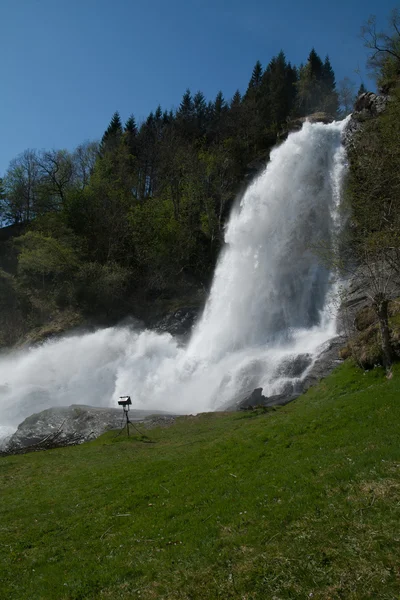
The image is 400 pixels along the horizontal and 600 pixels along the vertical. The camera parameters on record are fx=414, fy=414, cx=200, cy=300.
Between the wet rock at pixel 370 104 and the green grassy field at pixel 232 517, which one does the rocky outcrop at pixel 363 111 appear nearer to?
the wet rock at pixel 370 104

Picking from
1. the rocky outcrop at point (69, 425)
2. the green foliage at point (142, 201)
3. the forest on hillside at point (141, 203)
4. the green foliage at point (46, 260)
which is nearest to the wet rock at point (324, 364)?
the rocky outcrop at point (69, 425)

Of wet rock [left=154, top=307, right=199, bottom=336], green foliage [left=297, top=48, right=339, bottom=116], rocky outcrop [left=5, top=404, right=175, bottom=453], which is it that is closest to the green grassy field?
rocky outcrop [left=5, top=404, right=175, bottom=453]

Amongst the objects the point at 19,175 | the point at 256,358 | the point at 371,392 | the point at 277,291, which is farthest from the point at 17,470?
the point at 19,175

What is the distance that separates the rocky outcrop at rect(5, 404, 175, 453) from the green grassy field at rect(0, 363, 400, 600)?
5577 millimetres

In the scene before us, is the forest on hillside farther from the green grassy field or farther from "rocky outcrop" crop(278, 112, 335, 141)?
the green grassy field

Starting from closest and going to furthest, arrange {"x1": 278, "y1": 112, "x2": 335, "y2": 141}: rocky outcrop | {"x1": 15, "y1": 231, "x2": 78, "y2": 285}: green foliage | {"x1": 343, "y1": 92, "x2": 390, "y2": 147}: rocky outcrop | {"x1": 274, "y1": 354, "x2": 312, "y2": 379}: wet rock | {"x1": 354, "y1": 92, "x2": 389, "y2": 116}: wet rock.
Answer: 1. {"x1": 274, "y1": 354, "x2": 312, "y2": 379}: wet rock
2. {"x1": 354, "y1": 92, "x2": 389, "y2": 116}: wet rock
3. {"x1": 343, "y1": 92, "x2": 390, "y2": 147}: rocky outcrop
4. {"x1": 15, "y1": 231, "x2": 78, "y2": 285}: green foliage
5. {"x1": 278, "y1": 112, "x2": 335, "y2": 141}: rocky outcrop

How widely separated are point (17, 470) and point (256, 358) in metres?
15.5

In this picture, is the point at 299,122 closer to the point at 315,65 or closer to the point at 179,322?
the point at 315,65

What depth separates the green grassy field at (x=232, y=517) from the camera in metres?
5.84

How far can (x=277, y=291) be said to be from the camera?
109 ft

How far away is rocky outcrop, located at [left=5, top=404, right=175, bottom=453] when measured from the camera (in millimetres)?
20219

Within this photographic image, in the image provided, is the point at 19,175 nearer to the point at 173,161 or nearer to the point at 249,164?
the point at 173,161

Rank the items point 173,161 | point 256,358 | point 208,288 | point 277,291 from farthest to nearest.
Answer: point 173,161
point 208,288
point 277,291
point 256,358

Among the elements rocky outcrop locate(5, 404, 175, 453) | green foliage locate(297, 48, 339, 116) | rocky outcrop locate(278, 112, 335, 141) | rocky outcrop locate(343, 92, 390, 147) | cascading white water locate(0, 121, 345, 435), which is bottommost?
rocky outcrop locate(5, 404, 175, 453)
